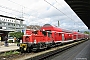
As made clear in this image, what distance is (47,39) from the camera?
23.2 meters

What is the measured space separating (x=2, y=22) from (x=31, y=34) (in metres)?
72.7

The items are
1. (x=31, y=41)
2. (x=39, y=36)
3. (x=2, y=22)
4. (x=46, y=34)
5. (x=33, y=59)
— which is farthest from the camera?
(x=2, y=22)

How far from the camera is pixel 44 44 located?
22188 mm

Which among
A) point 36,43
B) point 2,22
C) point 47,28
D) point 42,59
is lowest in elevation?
point 42,59

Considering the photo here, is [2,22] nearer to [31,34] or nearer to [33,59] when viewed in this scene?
[31,34]

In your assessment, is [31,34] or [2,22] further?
[2,22]

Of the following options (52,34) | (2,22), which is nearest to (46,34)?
(52,34)

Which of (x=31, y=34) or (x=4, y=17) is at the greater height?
(x=4, y=17)

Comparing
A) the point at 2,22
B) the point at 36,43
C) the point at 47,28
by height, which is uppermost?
the point at 2,22

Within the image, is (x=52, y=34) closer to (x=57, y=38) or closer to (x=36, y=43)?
(x=57, y=38)

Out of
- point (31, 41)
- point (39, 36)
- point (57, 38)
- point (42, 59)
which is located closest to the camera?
point (42, 59)

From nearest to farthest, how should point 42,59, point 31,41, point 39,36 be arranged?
point 42,59, point 31,41, point 39,36

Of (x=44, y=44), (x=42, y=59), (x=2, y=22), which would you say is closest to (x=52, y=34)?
(x=44, y=44)

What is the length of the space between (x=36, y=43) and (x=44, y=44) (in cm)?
217
